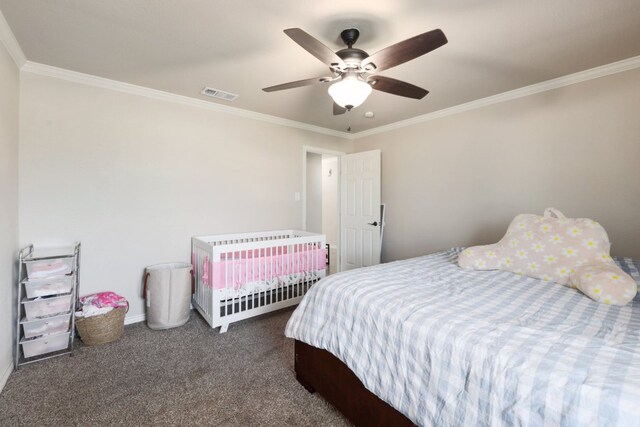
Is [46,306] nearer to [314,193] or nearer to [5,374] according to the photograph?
[5,374]

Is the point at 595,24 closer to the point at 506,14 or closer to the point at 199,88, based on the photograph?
the point at 506,14

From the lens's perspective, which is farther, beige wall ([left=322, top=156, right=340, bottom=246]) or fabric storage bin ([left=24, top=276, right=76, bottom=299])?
beige wall ([left=322, top=156, right=340, bottom=246])

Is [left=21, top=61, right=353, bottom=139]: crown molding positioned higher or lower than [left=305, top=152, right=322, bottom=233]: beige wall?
higher

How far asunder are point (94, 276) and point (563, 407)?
3.20m

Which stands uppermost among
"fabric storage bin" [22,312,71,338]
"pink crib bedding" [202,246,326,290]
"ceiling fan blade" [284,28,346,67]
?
"ceiling fan blade" [284,28,346,67]

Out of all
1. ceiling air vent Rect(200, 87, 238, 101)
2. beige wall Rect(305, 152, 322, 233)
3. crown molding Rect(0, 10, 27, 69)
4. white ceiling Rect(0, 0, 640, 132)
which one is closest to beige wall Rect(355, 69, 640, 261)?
white ceiling Rect(0, 0, 640, 132)

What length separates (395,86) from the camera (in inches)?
71.6

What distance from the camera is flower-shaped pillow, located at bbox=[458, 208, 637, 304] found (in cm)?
170

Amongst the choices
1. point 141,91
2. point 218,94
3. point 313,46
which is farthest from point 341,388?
point 141,91

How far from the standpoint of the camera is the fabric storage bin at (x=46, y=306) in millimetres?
2045

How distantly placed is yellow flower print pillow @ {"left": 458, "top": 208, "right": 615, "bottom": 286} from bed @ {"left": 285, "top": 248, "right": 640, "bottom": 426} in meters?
0.11

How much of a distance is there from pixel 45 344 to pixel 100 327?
331mm

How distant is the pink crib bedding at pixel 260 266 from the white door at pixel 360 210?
1.02 meters

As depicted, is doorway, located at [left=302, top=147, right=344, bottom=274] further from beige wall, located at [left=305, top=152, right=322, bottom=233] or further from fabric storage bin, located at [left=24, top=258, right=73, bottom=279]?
fabric storage bin, located at [left=24, top=258, right=73, bottom=279]
